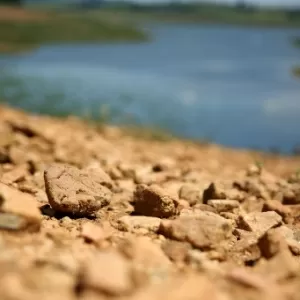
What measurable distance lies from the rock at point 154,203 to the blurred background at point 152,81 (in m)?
7.27

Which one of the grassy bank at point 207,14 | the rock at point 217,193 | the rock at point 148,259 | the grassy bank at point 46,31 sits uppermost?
the rock at point 148,259

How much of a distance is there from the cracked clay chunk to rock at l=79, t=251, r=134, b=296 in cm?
126

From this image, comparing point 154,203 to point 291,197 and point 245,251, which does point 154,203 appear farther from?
point 291,197

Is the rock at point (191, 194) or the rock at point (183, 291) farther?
the rock at point (191, 194)

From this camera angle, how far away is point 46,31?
A: 40.7 metres

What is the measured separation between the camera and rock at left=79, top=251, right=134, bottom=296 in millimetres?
1941

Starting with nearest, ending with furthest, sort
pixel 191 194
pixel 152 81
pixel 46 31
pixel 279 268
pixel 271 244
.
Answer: pixel 279 268 → pixel 271 244 → pixel 191 194 → pixel 152 81 → pixel 46 31

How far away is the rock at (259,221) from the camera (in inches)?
134

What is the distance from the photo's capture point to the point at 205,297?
200cm

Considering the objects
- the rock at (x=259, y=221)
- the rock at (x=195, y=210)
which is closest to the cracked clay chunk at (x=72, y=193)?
the rock at (x=195, y=210)

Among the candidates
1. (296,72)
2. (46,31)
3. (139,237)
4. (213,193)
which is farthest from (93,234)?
(46,31)

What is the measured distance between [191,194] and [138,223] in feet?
3.17

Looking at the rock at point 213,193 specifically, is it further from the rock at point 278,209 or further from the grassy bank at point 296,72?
the grassy bank at point 296,72

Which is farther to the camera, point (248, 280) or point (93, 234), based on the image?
point (93, 234)
